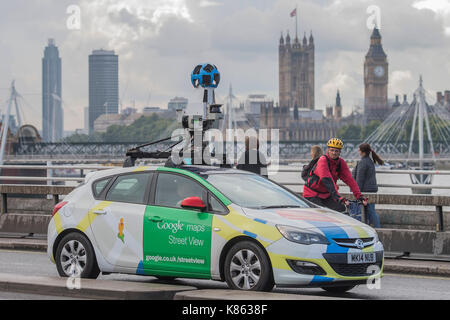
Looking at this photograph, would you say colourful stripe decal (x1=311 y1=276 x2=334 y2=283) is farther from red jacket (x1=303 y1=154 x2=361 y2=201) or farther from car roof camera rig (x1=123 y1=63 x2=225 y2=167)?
red jacket (x1=303 y1=154 x2=361 y2=201)

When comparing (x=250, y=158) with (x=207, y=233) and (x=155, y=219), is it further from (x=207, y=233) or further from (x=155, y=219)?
(x=207, y=233)

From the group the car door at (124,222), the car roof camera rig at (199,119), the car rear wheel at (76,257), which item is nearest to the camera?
the car door at (124,222)

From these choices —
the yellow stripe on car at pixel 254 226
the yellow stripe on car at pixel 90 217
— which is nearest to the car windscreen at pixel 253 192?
the yellow stripe on car at pixel 254 226

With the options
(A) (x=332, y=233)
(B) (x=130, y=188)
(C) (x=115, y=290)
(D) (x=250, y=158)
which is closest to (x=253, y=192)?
(A) (x=332, y=233)

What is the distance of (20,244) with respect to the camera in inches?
575

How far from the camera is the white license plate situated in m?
8.98

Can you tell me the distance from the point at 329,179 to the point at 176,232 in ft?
8.15

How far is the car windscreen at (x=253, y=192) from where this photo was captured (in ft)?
31.3

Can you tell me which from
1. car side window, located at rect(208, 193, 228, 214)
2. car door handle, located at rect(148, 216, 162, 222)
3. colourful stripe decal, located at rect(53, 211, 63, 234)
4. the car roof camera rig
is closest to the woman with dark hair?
the car roof camera rig

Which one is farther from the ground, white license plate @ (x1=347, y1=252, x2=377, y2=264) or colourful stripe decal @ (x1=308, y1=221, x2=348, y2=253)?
colourful stripe decal @ (x1=308, y1=221, x2=348, y2=253)

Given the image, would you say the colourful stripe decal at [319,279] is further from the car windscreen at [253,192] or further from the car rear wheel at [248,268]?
the car windscreen at [253,192]

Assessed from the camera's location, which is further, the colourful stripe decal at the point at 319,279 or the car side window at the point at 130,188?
the car side window at the point at 130,188

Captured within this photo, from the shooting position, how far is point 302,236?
8859 mm
